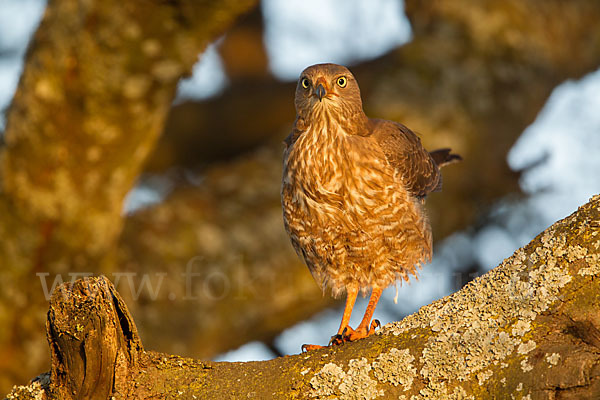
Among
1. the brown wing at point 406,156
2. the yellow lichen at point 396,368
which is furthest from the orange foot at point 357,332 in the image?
the yellow lichen at point 396,368

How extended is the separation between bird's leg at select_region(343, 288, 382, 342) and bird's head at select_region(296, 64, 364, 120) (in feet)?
3.56

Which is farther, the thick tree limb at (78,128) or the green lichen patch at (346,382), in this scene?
the thick tree limb at (78,128)

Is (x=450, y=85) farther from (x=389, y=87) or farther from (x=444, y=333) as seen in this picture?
(x=444, y=333)

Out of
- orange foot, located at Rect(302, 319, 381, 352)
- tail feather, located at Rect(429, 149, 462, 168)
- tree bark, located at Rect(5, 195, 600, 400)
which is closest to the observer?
tree bark, located at Rect(5, 195, 600, 400)

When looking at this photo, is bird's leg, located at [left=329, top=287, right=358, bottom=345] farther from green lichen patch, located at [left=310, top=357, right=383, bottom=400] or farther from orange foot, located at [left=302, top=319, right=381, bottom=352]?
green lichen patch, located at [left=310, top=357, right=383, bottom=400]

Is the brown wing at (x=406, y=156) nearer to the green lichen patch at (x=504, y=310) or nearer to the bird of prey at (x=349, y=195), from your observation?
the bird of prey at (x=349, y=195)

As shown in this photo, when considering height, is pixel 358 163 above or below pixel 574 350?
above

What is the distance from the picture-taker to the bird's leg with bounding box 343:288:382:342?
3.30m

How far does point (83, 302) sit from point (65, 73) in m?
2.43

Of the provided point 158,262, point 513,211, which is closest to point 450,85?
point 513,211

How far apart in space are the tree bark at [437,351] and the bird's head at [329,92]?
1664 mm

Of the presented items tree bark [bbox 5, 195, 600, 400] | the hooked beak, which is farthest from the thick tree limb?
tree bark [bbox 5, 195, 600, 400]

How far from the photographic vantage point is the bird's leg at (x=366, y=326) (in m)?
3.30

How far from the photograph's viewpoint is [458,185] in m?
5.75
